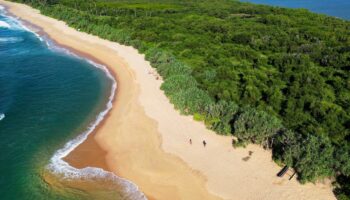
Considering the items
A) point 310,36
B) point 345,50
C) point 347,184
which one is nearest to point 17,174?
point 347,184

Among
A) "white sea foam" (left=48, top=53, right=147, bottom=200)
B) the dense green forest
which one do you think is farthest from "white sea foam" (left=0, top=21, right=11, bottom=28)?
"white sea foam" (left=48, top=53, right=147, bottom=200)

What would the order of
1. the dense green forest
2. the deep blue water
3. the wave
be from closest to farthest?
the deep blue water, the dense green forest, the wave

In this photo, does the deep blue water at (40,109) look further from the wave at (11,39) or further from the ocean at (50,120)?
the wave at (11,39)

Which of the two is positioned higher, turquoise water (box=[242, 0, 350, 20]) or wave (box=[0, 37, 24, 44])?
turquoise water (box=[242, 0, 350, 20])

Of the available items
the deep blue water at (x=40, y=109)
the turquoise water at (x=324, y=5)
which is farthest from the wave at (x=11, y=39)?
the turquoise water at (x=324, y=5)

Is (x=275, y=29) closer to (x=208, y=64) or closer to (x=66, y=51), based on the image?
(x=208, y=64)

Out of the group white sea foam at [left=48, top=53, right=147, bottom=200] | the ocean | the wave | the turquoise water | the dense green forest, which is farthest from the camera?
the turquoise water

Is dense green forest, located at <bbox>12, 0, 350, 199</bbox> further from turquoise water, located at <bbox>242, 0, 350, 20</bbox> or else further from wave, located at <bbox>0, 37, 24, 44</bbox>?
turquoise water, located at <bbox>242, 0, 350, 20</bbox>
